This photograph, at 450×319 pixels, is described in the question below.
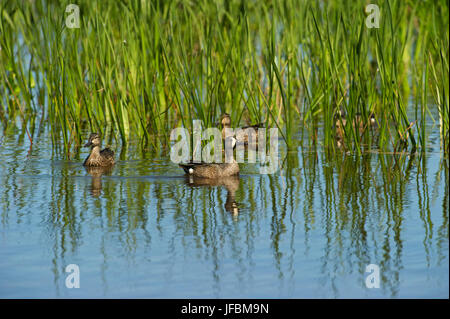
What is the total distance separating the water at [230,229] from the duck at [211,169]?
164mm

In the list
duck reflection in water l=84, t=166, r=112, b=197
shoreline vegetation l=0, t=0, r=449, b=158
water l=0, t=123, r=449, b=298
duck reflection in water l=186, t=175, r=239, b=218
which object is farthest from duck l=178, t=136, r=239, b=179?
duck reflection in water l=84, t=166, r=112, b=197

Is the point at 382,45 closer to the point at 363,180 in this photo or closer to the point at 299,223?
the point at 363,180

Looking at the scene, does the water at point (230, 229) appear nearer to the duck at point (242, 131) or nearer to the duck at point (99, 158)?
the duck at point (99, 158)

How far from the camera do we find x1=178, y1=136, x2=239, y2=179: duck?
969cm

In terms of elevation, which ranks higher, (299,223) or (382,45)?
(382,45)

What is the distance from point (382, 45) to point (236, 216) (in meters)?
2.96

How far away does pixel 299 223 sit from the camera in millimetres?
7402

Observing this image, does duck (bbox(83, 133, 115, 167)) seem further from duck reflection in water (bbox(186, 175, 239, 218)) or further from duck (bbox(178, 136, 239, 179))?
duck reflection in water (bbox(186, 175, 239, 218))

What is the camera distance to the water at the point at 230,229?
589 centimetres

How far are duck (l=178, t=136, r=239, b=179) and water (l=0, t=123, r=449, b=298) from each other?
0.16m
